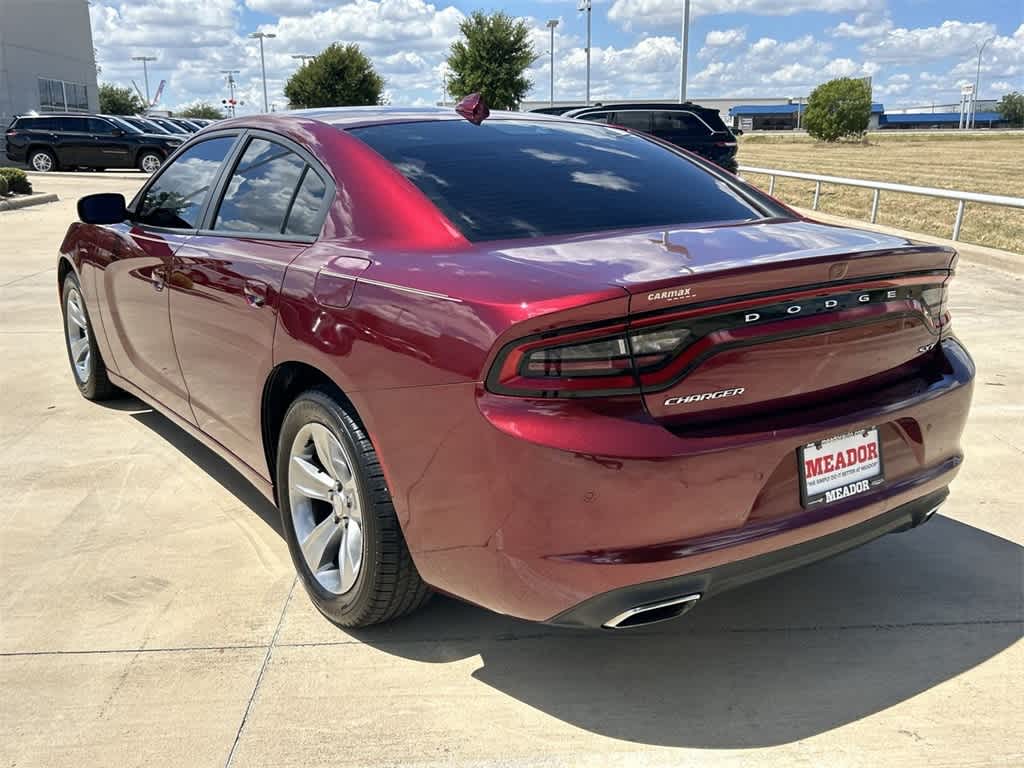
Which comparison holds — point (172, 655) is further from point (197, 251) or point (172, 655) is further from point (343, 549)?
point (197, 251)

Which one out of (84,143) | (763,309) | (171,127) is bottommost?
(84,143)

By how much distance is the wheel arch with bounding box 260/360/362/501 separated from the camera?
3.03m

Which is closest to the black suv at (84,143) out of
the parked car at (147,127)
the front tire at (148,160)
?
the front tire at (148,160)

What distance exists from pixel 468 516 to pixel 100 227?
3.29 metres

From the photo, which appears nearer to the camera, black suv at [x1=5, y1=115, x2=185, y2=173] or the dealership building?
black suv at [x1=5, y1=115, x2=185, y2=173]

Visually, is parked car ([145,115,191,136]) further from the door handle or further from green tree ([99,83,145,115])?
green tree ([99,83,145,115])

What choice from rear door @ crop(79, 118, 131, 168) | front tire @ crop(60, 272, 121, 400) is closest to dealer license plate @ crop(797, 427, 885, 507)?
front tire @ crop(60, 272, 121, 400)

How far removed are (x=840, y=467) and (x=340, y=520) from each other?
1.50 m

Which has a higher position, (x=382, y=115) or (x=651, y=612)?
(x=382, y=115)

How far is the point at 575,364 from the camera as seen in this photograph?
92.1 inches

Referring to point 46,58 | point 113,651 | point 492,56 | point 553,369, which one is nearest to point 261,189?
point 113,651

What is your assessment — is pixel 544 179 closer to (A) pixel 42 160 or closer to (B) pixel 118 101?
(A) pixel 42 160

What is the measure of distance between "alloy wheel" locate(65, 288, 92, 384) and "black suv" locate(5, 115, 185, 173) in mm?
23955

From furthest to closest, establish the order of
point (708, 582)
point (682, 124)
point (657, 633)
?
1. point (682, 124)
2. point (657, 633)
3. point (708, 582)
